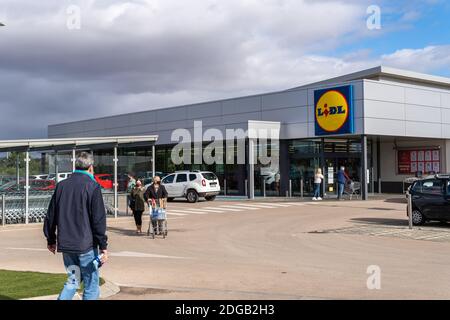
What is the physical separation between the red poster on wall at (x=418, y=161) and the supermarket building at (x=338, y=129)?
0.19 feet

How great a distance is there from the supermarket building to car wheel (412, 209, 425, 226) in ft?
40.0

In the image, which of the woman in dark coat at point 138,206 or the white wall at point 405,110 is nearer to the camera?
the woman in dark coat at point 138,206

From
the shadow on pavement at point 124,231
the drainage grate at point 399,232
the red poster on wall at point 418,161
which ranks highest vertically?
the red poster on wall at point 418,161

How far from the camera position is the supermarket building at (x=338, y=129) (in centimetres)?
2928

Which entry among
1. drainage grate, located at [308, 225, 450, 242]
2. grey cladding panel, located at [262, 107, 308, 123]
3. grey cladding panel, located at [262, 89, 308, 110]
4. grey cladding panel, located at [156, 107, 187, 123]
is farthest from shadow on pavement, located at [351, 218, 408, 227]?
grey cladding panel, located at [156, 107, 187, 123]

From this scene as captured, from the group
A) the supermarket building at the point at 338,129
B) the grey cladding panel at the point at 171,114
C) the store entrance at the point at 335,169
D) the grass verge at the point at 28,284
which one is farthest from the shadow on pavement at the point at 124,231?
the grey cladding panel at the point at 171,114

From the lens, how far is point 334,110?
97.1 ft

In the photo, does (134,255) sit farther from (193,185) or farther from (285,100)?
(285,100)

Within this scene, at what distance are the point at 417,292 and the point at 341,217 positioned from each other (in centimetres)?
1224

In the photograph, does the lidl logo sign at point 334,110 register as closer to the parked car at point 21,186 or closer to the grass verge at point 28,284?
the parked car at point 21,186

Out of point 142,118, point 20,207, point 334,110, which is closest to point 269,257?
point 20,207

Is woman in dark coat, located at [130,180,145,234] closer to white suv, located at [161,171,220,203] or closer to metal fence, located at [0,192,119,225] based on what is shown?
metal fence, located at [0,192,119,225]
